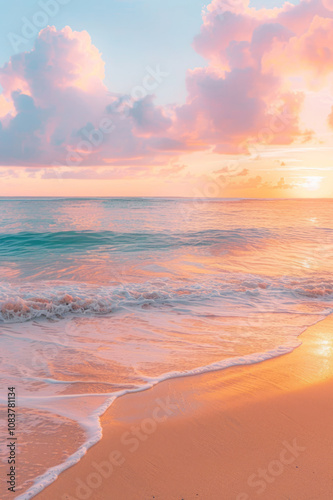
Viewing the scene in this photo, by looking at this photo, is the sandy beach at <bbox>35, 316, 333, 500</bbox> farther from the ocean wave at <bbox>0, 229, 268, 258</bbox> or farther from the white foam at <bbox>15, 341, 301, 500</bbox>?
the ocean wave at <bbox>0, 229, 268, 258</bbox>

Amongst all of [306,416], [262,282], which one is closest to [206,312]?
[262,282]

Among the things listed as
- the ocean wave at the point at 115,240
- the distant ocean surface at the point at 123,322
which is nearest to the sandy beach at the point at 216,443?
the distant ocean surface at the point at 123,322

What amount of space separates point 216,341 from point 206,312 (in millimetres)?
1740

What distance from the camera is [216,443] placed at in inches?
108

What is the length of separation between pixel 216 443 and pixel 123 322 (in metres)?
3.75

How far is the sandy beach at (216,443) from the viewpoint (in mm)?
2307

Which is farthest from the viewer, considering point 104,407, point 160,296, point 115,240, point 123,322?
point 115,240

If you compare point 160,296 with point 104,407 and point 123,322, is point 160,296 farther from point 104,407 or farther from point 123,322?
point 104,407

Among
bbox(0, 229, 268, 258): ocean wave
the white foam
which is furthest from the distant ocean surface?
bbox(0, 229, 268, 258): ocean wave

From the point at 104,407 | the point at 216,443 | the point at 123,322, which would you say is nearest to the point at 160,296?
the point at 123,322

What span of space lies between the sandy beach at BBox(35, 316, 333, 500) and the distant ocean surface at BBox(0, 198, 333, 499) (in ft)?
0.74

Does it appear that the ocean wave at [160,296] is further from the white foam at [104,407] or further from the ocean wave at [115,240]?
the ocean wave at [115,240]

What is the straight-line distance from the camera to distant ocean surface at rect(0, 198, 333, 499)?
11.1ft

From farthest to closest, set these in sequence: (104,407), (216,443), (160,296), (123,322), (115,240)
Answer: (115,240), (160,296), (123,322), (104,407), (216,443)
